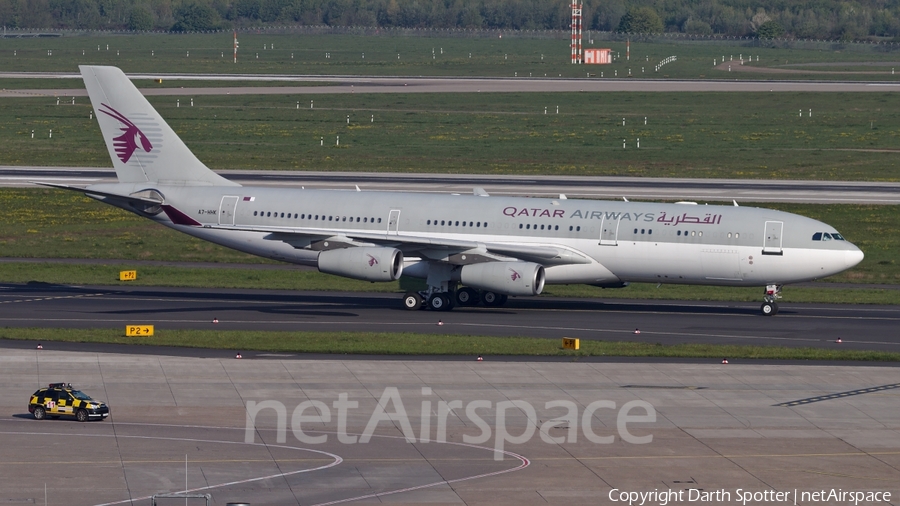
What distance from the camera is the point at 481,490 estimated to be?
26594 millimetres

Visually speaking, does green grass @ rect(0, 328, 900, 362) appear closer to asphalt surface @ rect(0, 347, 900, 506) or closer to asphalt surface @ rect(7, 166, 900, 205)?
asphalt surface @ rect(0, 347, 900, 506)

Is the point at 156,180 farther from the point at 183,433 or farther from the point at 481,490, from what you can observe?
the point at 481,490

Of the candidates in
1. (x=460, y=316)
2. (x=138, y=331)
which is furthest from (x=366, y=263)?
(x=138, y=331)

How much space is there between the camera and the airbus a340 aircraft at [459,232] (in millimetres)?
50500

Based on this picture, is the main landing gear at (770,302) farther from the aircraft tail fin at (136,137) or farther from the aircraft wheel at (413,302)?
the aircraft tail fin at (136,137)

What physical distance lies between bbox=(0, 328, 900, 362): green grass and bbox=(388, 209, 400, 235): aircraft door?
28.5 ft

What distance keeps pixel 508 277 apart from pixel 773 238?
35.5 feet

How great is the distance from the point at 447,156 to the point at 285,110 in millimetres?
36638

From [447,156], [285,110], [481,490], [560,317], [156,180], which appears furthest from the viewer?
[285,110]

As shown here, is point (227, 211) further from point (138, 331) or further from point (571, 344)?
point (571, 344)

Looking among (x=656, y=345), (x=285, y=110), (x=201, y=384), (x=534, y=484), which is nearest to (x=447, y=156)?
(x=285, y=110)

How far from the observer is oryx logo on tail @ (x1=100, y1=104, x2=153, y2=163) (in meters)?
56.2

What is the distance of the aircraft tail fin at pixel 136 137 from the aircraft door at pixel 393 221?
8.87 m

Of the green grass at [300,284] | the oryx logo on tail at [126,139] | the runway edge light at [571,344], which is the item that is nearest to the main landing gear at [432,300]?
the green grass at [300,284]
